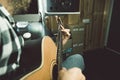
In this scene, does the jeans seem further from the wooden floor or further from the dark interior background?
the dark interior background

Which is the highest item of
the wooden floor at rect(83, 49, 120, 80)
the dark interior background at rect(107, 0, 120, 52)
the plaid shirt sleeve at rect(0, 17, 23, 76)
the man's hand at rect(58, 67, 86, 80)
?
the plaid shirt sleeve at rect(0, 17, 23, 76)

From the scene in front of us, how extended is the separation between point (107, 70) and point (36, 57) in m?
1.57

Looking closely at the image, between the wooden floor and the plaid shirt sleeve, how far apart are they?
57.0 inches

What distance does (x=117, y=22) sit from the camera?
10.1ft

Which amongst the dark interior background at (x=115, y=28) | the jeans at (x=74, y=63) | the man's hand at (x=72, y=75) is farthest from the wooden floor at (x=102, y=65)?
the man's hand at (x=72, y=75)

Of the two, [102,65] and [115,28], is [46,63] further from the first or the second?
[115,28]

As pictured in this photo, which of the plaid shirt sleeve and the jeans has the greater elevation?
the plaid shirt sleeve

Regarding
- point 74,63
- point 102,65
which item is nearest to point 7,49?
point 74,63

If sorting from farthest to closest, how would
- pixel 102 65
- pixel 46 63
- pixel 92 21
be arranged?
pixel 92 21
pixel 102 65
pixel 46 63

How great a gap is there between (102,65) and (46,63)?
1.64 metres

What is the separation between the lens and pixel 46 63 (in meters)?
1.04

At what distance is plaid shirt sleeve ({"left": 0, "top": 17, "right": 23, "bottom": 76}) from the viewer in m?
0.81

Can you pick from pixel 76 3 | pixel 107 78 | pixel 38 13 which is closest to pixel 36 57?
pixel 76 3

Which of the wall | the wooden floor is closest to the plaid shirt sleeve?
the wooden floor
